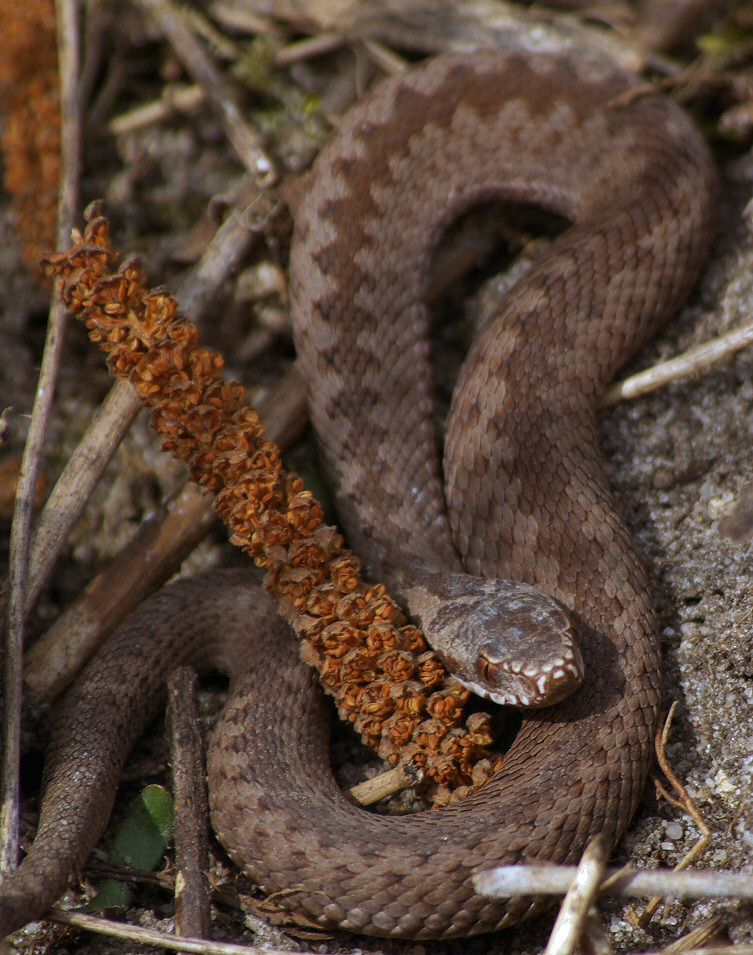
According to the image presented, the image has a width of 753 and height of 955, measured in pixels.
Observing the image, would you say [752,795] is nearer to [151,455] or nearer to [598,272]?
[598,272]

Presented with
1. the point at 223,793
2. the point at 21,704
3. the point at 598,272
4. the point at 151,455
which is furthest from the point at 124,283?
the point at 598,272

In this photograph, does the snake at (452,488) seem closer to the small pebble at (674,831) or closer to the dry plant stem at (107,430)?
the small pebble at (674,831)

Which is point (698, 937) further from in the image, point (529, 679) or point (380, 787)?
point (380, 787)

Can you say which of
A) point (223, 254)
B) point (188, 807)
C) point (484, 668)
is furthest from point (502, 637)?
point (223, 254)

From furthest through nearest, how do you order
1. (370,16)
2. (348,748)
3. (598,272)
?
(370,16) → (598,272) → (348,748)

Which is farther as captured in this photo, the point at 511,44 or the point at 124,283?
the point at 511,44

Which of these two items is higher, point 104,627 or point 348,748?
point 104,627

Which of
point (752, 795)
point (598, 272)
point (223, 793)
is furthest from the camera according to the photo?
point (598, 272)

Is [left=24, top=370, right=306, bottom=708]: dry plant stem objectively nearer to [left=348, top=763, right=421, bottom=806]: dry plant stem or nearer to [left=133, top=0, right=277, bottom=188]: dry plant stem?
[left=348, top=763, right=421, bottom=806]: dry plant stem

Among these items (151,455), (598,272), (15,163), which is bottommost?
(151,455)
